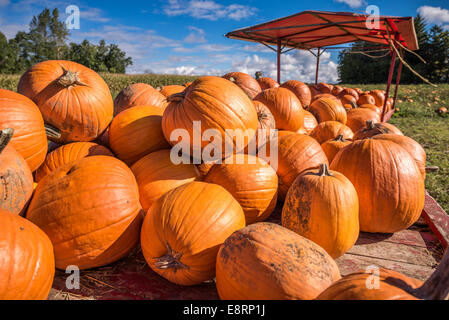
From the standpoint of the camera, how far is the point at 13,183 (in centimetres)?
164

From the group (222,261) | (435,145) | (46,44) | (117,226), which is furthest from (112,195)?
(46,44)

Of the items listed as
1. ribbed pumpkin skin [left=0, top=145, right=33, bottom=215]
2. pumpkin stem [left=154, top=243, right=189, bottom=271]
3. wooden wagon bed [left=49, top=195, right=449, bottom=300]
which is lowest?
wooden wagon bed [left=49, top=195, right=449, bottom=300]

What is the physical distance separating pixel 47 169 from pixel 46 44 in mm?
53165

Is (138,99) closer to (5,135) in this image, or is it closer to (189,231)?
(5,135)

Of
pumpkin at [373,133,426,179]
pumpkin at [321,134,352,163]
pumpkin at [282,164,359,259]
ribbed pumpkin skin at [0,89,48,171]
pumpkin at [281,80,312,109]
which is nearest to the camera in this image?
pumpkin at [282,164,359,259]

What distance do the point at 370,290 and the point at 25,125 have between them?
2322mm

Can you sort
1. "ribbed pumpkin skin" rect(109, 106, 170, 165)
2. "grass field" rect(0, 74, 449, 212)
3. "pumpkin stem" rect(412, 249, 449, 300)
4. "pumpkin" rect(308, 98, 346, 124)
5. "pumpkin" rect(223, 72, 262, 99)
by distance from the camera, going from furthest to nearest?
"pumpkin" rect(308, 98, 346, 124)
"pumpkin" rect(223, 72, 262, 99)
"grass field" rect(0, 74, 449, 212)
"ribbed pumpkin skin" rect(109, 106, 170, 165)
"pumpkin stem" rect(412, 249, 449, 300)

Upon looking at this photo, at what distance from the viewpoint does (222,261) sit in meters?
1.39

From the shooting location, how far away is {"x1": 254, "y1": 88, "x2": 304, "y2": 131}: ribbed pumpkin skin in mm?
3379

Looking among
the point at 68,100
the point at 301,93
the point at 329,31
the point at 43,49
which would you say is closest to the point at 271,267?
the point at 68,100

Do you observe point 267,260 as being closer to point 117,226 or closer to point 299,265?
point 299,265

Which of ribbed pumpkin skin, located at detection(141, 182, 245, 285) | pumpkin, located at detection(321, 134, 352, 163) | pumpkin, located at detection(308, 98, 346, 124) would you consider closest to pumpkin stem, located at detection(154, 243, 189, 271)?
ribbed pumpkin skin, located at detection(141, 182, 245, 285)

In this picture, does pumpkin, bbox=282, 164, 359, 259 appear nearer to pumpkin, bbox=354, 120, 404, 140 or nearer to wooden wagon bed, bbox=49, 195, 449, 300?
wooden wagon bed, bbox=49, 195, 449, 300

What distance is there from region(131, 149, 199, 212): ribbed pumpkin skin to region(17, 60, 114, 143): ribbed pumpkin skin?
647 millimetres
